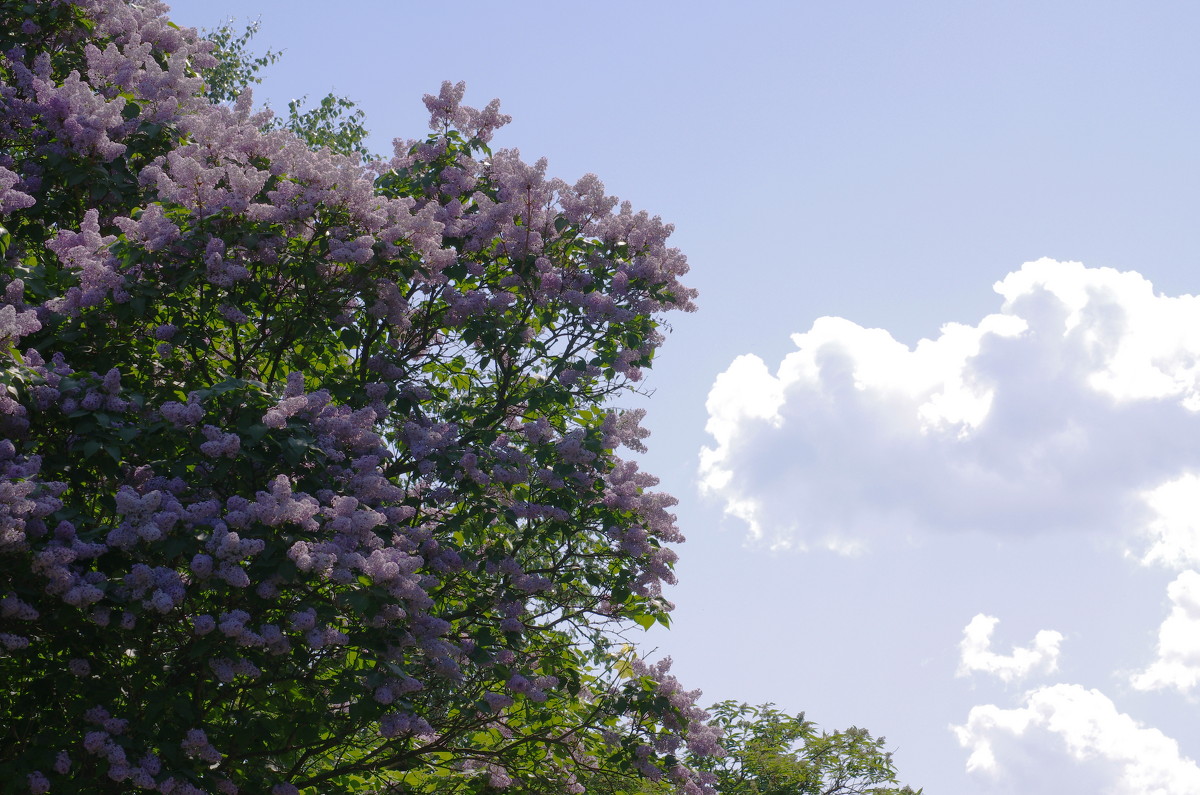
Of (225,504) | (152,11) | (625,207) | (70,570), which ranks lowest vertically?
(70,570)

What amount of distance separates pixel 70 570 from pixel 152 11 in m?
6.34

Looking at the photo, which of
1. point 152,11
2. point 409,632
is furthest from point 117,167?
point 409,632

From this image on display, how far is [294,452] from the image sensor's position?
254 inches

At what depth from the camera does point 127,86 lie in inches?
352

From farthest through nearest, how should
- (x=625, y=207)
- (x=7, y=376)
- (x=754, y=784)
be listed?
(x=754, y=784) → (x=625, y=207) → (x=7, y=376)

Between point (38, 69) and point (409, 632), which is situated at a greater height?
point (38, 69)

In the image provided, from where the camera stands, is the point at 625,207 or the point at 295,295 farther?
the point at 625,207

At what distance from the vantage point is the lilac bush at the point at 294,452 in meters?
6.31

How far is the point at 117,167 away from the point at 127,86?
76 centimetres

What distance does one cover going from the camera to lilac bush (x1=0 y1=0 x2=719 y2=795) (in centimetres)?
631

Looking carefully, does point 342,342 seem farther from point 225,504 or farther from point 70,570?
point 70,570

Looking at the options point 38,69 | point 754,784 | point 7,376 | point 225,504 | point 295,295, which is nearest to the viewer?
point 7,376

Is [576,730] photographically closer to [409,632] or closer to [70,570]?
[409,632]

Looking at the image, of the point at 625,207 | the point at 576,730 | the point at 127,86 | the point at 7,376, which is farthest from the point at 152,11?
the point at 576,730
